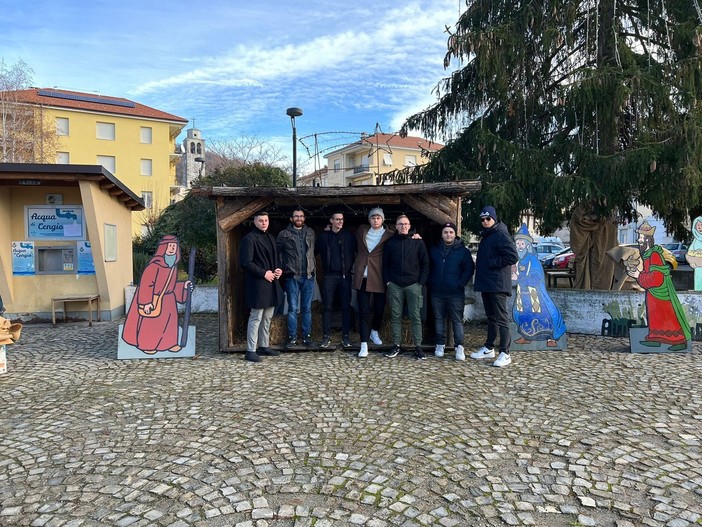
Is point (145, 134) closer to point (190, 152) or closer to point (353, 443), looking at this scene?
point (190, 152)

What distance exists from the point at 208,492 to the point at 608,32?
9.64 metres

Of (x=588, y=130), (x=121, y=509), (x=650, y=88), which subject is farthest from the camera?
(x=588, y=130)

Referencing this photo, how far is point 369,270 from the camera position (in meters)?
6.96

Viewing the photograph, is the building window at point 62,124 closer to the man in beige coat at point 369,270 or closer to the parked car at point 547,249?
the parked car at point 547,249

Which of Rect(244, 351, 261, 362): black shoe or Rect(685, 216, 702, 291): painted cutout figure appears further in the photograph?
Rect(685, 216, 702, 291): painted cutout figure

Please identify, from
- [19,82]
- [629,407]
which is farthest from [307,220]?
[19,82]

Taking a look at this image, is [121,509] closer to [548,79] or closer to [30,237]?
[30,237]

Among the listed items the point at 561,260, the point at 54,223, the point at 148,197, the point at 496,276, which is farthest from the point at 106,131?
the point at 496,276

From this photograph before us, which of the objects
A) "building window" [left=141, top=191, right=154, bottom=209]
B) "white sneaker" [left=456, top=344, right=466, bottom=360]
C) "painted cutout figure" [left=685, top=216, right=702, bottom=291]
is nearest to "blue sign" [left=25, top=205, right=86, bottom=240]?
"white sneaker" [left=456, top=344, right=466, bottom=360]

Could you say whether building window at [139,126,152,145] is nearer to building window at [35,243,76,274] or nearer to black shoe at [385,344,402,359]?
building window at [35,243,76,274]

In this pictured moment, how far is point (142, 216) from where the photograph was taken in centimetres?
2822

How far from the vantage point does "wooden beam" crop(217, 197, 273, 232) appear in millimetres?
7160

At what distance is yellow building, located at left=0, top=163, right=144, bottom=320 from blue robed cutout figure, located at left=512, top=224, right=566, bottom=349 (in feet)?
24.4

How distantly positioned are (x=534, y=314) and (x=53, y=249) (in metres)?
8.90
